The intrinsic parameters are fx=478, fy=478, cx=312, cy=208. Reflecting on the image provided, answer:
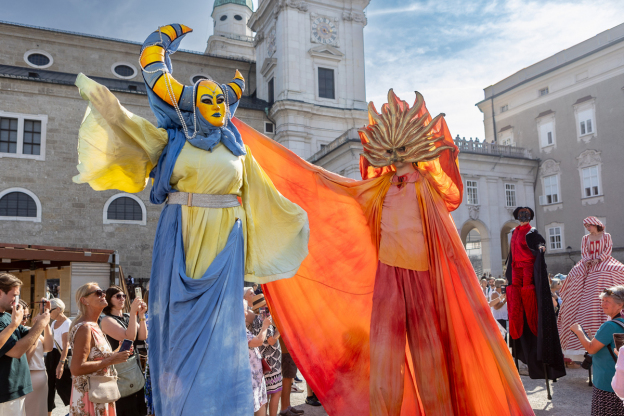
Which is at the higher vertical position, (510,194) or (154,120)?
(154,120)

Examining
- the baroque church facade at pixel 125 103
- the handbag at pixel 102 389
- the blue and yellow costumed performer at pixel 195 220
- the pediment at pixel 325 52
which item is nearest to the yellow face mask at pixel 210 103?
the blue and yellow costumed performer at pixel 195 220

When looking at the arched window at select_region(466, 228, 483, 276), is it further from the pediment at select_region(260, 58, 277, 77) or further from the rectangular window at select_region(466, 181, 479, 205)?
the pediment at select_region(260, 58, 277, 77)

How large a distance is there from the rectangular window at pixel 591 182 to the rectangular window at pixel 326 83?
16831 millimetres

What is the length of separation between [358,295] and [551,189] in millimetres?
31154

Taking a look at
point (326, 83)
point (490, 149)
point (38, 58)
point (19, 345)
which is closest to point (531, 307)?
point (19, 345)

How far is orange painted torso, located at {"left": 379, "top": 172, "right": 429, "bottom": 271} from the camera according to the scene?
3.80 metres

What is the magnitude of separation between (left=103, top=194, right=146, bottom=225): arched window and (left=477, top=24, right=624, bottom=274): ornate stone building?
82.5 ft

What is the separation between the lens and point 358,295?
429 cm

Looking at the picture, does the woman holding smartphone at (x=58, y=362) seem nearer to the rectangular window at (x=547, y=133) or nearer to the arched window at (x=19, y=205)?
the arched window at (x=19, y=205)

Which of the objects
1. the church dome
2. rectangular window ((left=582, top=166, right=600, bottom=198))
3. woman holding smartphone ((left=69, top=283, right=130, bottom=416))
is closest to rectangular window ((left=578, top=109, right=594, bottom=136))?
rectangular window ((left=582, top=166, right=600, bottom=198))

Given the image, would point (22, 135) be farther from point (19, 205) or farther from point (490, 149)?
point (490, 149)

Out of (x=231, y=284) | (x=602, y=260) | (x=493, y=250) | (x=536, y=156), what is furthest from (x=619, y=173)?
(x=231, y=284)

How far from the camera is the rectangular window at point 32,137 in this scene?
26.2m

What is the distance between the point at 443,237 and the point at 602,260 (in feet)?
11.7
